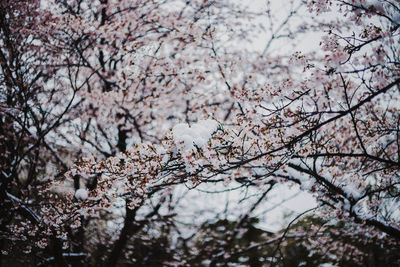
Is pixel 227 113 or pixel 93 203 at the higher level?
pixel 227 113

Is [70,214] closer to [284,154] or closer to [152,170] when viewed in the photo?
[152,170]

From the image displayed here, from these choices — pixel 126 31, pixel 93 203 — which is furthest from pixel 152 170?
pixel 126 31

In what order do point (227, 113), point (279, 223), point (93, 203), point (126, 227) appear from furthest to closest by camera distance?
point (279, 223), point (227, 113), point (126, 227), point (93, 203)

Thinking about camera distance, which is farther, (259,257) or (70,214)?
(259,257)

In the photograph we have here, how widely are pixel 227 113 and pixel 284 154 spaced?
486cm

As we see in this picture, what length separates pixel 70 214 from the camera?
3.42 m

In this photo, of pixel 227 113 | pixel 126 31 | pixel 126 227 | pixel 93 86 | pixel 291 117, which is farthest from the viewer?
pixel 93 86

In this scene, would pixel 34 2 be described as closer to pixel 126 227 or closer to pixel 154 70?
pixel 154 70

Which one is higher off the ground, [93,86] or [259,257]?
[93,86]

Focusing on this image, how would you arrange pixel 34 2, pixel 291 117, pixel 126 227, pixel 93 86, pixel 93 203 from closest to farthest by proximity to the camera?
pixel 291 117
pixel 93 203
pixel 34 2
pixel 126 227
pixel 93 86

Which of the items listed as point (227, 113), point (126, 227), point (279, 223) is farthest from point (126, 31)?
point (279, 223)

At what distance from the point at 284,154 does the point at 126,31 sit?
586 centimetres

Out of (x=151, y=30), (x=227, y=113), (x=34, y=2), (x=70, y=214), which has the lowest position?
(x=70, y=214)

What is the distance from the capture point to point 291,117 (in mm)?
2570
